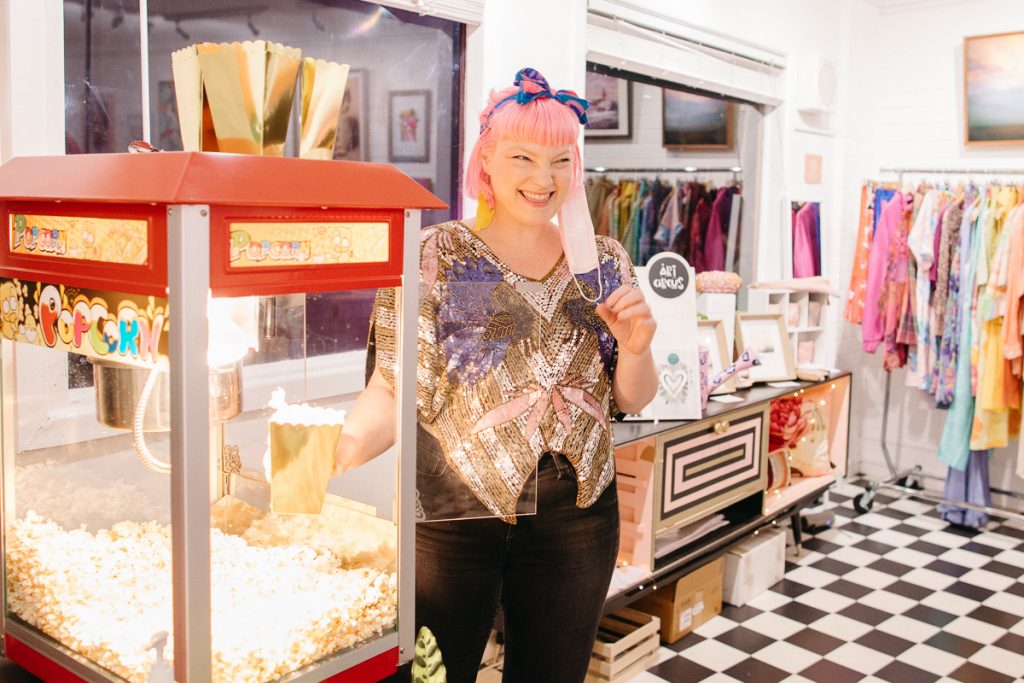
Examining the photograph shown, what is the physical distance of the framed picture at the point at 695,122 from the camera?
4.57 metres

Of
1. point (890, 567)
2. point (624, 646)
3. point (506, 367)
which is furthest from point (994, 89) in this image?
point (506, 367)

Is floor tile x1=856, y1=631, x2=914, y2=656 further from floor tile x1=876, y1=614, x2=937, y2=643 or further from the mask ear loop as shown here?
the mask ear loop

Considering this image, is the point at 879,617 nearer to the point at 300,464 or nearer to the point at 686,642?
the point at 686,642

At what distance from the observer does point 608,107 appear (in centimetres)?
418

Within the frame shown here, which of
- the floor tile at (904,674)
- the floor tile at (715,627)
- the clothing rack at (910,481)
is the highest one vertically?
the clothing rack at (910,481)

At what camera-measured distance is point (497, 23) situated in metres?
3.11

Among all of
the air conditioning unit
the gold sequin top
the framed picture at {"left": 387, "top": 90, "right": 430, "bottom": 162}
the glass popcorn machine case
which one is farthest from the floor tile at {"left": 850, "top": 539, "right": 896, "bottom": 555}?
the glass popcorn machine case

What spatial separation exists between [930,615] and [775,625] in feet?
2.23

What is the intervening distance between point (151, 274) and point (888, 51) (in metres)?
5.51

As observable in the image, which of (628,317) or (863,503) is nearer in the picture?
(628,317)

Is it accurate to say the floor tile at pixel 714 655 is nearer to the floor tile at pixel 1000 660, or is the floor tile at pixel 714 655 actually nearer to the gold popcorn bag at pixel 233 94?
the floor tile at pixel 1000 660

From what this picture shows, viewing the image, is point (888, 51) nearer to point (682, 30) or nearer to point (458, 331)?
point (682, 30)

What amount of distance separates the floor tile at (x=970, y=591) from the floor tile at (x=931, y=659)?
2.09 ft

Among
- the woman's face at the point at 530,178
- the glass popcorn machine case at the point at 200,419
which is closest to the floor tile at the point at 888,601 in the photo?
the woman's face at the point at 530,178
